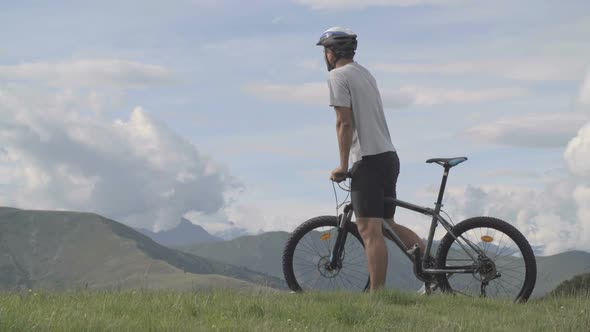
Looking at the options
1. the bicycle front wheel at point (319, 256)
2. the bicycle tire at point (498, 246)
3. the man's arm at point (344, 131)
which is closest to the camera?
the man's arm at point (344, 131)

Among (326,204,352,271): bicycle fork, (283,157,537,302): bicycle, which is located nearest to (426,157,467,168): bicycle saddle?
(283,157,537,302): bicycle

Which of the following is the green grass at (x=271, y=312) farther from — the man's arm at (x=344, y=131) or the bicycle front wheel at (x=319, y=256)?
the man's arm at (x=344, y=131)

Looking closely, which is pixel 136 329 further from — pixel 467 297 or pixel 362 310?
pixel 467 297

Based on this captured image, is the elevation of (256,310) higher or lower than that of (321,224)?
lower

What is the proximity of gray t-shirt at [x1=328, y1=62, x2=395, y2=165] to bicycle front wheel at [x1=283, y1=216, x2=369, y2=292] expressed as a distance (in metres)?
1.47

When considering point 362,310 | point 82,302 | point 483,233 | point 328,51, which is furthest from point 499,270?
point 82,302

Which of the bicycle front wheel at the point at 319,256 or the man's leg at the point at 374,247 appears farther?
the bicycle front wheel at the point at 319,256

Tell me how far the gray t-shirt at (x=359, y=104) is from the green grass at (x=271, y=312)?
1802 mm

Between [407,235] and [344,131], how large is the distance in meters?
1.81

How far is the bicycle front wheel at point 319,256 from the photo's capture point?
400 inches

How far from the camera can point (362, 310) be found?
24.3 ft

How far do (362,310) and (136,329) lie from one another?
2.57m

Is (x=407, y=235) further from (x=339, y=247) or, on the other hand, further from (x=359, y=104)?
(x=359, y=104)

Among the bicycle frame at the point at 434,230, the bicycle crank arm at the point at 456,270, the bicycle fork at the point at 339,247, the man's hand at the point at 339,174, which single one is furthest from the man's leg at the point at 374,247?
the bicycle fork at the point at 339,247
